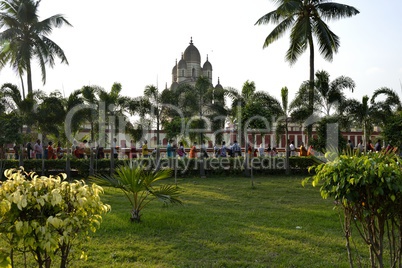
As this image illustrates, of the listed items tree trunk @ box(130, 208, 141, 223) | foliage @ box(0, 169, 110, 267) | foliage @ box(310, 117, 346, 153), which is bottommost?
tree trunk @ box(130, 208, 141, 223)

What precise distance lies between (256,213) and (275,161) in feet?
28.6

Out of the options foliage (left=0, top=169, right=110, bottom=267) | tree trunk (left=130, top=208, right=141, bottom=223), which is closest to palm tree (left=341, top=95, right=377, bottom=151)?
tree trunk (left=130, top=208, right=141, bottom=223)

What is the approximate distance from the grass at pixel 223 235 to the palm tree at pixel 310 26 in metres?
10.3

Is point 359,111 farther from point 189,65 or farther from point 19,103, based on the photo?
point 189,65

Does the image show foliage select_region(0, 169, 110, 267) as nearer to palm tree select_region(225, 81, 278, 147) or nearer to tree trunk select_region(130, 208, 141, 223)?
tree trunk select_region(130, 208, 141, 223)

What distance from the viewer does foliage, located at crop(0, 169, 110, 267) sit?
11.0 ft

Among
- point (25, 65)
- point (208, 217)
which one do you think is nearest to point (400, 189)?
point (208, 217)

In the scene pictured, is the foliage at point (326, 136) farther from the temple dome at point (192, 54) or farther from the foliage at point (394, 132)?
the temple dome at point (192, 54)

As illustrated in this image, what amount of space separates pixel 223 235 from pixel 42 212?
14.0 ft

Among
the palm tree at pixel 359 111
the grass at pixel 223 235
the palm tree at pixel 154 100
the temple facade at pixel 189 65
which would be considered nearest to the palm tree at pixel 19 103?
the palm tree at pixel 154 100

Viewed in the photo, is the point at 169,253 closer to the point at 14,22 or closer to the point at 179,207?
the point at 179,207

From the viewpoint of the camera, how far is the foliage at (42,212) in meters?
3.36

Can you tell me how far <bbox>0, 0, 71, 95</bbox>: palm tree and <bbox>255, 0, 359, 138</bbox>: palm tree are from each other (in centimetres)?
1110

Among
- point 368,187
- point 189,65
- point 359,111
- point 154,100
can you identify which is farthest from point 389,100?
point 189,65
